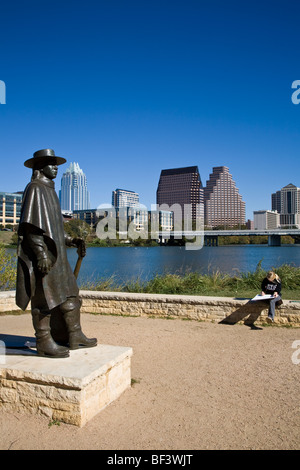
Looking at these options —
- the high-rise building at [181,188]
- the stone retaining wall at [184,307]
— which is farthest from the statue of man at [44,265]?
the high-rise building at [181,188]

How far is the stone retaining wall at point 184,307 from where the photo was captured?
23.7 feet

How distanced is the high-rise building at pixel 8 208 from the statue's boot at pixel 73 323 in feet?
353

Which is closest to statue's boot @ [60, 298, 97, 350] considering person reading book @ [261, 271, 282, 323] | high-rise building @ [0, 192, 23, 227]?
person reading book @ [261, 271, 282, 323]

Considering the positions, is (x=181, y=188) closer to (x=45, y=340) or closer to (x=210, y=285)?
(x=210, y=285)

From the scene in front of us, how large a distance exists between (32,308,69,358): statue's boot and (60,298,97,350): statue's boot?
0.70ft

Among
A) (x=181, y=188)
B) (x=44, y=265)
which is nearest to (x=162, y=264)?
(x=44, y=265)

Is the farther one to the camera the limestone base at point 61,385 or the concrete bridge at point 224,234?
the concrete bridge at point 224,234

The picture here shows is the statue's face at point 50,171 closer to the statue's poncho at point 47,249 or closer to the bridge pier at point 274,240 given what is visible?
the statue's poncho at point 47,249

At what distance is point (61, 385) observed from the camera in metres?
3.27

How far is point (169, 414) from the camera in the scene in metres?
3.59

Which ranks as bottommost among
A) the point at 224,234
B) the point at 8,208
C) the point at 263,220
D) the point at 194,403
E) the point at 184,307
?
the point at 194,403

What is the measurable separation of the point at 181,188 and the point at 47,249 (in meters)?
186
